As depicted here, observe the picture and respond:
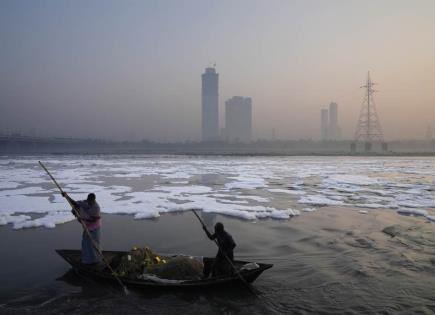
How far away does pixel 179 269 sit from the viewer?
730 centimetres

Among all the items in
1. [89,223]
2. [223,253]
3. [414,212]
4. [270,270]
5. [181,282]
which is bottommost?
[270,270]

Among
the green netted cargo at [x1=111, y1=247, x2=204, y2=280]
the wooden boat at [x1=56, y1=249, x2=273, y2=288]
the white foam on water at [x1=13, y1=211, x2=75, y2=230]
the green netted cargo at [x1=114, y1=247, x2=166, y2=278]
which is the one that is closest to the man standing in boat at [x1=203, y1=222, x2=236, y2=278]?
the wooden boat at [x1=56, y1=249, x2=273, y2=288]

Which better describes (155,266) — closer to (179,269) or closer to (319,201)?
(179,269)

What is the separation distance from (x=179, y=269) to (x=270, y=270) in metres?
2.21

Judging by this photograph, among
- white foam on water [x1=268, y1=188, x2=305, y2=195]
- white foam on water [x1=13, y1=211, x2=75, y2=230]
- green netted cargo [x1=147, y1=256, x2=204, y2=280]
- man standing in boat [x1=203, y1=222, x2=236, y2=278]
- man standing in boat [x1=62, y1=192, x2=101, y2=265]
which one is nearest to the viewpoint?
man standing in boat [x1=203, y1=222, x2=236, y2=278]

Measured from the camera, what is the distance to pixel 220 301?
6680 millimetres

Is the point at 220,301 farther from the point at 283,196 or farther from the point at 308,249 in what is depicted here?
the point at 283,196

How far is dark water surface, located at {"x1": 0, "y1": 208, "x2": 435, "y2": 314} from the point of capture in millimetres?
6535

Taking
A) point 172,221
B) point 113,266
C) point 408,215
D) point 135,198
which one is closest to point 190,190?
point 135,198

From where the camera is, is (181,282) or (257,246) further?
(257,246)

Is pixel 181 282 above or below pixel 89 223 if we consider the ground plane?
below

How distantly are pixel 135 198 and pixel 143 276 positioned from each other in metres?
11.1

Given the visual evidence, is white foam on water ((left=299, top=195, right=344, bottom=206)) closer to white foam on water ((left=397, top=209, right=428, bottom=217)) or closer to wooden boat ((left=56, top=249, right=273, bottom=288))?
white foam on water ((left=397, top=209, right=428, bottom=217))

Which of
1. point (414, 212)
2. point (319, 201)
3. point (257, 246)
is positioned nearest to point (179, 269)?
point (257, 246)
